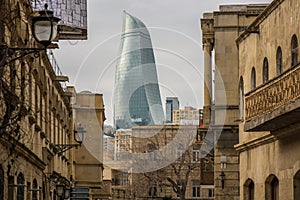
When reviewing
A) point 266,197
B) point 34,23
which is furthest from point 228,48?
point 34,23

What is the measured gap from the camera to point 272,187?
24219 millimetres

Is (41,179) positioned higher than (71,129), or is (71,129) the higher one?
(71,129)

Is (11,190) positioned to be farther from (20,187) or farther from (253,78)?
(253,78)

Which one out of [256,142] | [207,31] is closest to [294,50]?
[256,142]

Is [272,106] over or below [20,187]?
over

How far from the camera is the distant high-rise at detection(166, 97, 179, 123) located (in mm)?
76450

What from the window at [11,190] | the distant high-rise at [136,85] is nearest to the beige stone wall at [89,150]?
the distant high-rise at [136,85]

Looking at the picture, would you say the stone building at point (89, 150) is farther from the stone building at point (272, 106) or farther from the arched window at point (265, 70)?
the arched window at point (265, 70)

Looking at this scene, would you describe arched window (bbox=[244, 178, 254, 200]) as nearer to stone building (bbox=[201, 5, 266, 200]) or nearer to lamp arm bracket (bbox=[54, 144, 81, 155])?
lamp arm bracket (bbox=[54, 144, 81, 155])

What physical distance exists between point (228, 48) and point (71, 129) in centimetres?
1897

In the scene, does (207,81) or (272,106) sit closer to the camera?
(272,106)

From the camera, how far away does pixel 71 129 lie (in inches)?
2094

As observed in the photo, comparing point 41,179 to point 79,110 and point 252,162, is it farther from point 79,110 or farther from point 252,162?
point 79,110

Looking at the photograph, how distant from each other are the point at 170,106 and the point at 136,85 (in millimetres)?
5417
